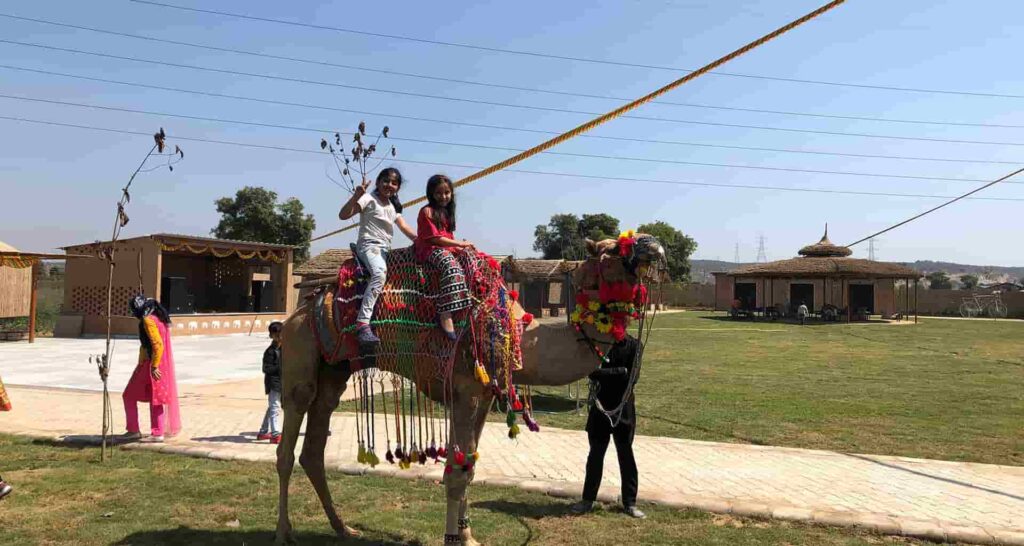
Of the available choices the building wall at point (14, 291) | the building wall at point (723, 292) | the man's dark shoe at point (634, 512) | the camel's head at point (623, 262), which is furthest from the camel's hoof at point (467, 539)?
the building wall at point (723, 292)

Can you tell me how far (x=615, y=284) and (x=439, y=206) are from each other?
1326 millimetres

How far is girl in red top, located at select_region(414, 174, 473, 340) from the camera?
4477mm

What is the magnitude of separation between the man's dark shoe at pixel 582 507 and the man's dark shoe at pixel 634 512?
296 millimetres

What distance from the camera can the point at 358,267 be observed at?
4.91 metres

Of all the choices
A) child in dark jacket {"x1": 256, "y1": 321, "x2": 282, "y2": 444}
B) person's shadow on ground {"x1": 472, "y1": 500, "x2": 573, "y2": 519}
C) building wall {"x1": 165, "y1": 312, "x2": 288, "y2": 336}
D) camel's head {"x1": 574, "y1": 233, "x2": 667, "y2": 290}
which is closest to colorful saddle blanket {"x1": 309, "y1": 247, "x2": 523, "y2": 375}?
camel's head {"x1": 574, "y1": 233, "x2": 667, "y2": 290}

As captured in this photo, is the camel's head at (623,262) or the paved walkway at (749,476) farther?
the paved walkway at (749,476)

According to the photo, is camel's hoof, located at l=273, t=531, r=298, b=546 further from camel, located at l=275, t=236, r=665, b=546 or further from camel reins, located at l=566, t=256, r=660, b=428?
camel reins, located at l=566, t=256, r=660, b=428

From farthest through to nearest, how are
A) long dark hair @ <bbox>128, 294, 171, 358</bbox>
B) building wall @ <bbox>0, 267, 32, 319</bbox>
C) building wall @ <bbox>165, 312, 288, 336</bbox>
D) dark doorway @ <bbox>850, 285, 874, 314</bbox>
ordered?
dark doorway @ <bbox>850, 285, 874, 314</bbox>
building wall @ <bbox>165, 312, 288, 336</bbox>
building wall @ <bbox>0, 267, 32, 319</bbox>
long dark hair @ <bbox>128, 294, 171, 358</bbox>

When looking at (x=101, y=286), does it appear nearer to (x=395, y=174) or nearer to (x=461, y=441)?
(x=395, y=174)

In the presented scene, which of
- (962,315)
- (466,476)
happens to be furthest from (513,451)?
(962,315)

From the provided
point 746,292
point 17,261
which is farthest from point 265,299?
point 746,292

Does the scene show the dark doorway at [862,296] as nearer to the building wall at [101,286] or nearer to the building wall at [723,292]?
the building wall at [723,292]

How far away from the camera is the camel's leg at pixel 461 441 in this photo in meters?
4.38

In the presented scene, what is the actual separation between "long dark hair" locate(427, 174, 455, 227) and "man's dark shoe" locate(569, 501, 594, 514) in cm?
268
